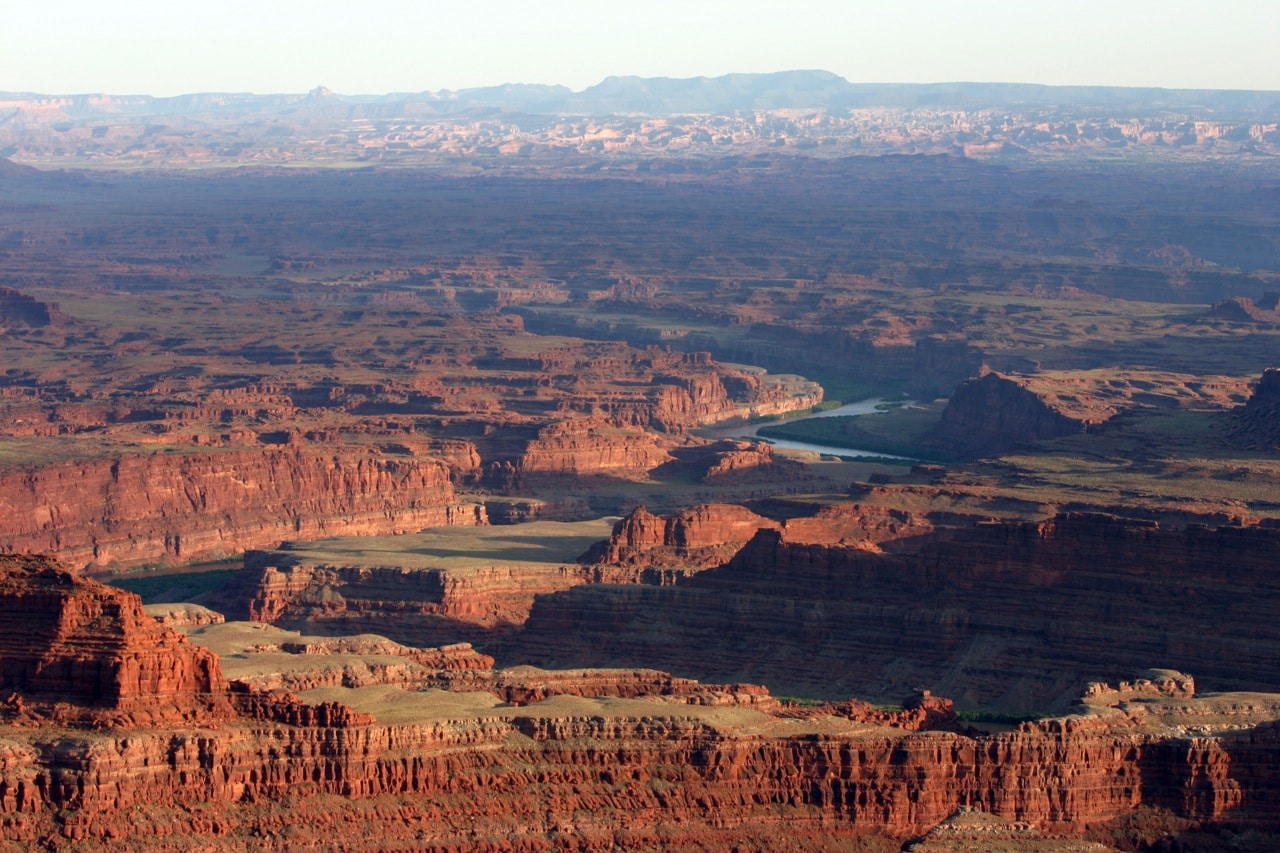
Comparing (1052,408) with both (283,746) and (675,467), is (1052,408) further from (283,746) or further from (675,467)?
(283,746)

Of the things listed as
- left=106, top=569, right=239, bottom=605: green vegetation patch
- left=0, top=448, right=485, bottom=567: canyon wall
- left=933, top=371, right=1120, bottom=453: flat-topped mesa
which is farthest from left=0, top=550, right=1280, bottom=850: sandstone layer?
left=933, top=371, right=1120, bottom=453: flat-topped mesa

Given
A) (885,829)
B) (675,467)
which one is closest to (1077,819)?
(885,829)

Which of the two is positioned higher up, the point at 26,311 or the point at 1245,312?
the point at 26,311

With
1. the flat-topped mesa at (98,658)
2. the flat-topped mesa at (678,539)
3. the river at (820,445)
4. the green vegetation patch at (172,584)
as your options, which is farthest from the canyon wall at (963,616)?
the river at (820,445)

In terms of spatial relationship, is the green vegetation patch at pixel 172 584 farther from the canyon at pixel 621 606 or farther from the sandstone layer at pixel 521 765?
the sandstone layer at pixel 521 765

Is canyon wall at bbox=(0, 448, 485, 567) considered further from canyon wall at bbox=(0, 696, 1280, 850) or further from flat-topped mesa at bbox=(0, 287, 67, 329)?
flat-topped mesa at bbox=(0, 287, 67, 329)

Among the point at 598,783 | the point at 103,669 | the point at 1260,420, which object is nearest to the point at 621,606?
the point at 598,783

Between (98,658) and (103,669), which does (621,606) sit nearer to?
(98,658)
